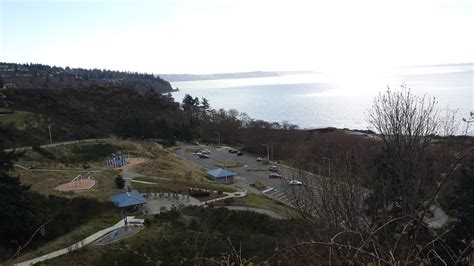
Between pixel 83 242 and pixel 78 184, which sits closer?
pixel 83 242

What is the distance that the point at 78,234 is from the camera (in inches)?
571

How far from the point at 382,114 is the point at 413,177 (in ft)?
Answer: 8.77

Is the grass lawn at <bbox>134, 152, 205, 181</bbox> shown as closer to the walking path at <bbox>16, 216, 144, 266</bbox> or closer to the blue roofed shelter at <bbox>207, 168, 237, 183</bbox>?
the blue roofed shelter at <bbox>207, 168, 237, 183</bbox>

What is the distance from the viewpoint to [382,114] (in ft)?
39.0

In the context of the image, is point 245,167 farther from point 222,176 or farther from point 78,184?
point 78,184

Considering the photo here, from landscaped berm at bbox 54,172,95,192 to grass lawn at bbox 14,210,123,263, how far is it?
530 cm

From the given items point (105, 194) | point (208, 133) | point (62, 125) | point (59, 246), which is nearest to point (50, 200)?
point (105, 194)

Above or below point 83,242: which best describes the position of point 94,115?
below

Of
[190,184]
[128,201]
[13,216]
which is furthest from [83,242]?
[190,184]

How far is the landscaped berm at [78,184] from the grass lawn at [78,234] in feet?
17.4

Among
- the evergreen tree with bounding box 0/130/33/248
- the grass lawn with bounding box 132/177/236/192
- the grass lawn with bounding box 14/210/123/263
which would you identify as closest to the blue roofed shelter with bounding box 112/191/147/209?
the grass lawn with bounding box 14/210/123/263

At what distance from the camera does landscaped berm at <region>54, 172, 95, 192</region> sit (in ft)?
74.3

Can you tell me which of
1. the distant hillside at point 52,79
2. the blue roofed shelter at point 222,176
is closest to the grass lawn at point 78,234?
the blue roofed shelter at point 222,176

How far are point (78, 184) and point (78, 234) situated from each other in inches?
403
